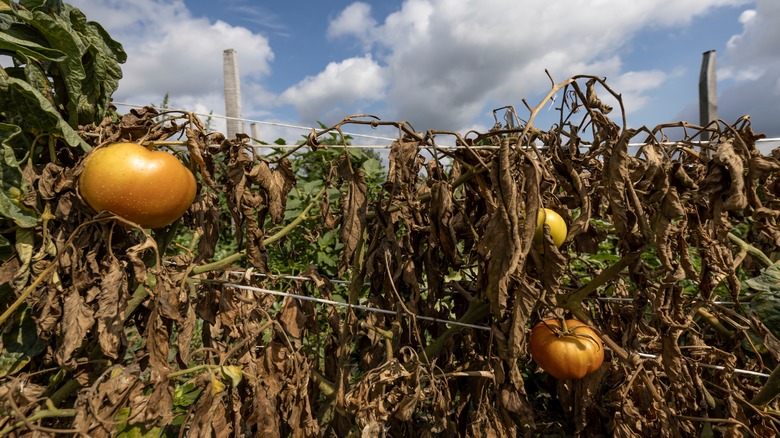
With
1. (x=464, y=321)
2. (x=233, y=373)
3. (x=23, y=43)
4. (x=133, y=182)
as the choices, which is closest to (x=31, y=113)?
(x=23, y=43)

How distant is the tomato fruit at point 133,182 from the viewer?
3.53 feet

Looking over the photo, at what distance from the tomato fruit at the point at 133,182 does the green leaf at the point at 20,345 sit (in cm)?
41

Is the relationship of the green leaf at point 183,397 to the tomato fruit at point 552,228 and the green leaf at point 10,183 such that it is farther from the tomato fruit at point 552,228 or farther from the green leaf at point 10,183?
the tomato fruit at point 552,228

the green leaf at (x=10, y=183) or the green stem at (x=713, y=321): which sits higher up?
the green leaf at (x=10, y=183)

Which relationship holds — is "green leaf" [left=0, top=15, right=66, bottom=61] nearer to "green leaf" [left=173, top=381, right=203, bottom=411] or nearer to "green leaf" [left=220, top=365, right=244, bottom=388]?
"green leaf" [left=220, top=365, right=244, bottom=388]

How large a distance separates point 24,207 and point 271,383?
0.76m

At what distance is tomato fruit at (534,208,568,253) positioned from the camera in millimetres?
1174

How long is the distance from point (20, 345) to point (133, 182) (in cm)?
58

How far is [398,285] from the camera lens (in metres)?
1.37

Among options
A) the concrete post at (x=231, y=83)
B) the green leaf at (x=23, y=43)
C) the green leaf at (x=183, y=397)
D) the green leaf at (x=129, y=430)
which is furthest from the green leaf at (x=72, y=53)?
the concrete post at (x=231, y=83)

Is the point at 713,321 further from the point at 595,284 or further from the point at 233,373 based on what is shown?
the point at 233,373

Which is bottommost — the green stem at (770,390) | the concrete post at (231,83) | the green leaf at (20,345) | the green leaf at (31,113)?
the green stem at (770,390)

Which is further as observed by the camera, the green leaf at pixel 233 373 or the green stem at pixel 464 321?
the green stem at pixel 464 321

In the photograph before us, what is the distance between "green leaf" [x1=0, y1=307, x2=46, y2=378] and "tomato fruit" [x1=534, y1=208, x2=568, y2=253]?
4.30 ft
